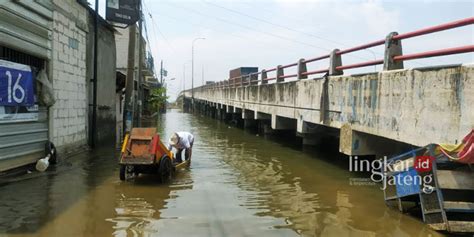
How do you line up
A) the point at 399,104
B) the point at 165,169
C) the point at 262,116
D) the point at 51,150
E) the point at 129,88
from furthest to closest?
the point at 262,116 → the point at 129,88 → the point at 51,150 → the point at 165,169 → the point at 399,104

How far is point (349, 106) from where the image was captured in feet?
36.1

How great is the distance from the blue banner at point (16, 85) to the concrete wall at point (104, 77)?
186 inches

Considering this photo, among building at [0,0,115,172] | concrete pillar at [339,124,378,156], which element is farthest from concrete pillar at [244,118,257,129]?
concrete pillar at [339,124,378,156]

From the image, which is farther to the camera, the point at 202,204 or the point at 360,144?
the point at 360,144

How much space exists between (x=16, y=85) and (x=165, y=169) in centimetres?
377

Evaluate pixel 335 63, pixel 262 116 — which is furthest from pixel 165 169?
pixel 262 116

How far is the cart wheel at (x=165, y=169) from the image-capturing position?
31.8 feet

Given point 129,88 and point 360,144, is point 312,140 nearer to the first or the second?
point 360,144

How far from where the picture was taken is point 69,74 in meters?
13.4

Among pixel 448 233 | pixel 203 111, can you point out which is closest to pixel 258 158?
pixel 448 233

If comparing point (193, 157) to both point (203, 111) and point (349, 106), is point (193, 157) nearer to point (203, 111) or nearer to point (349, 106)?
point (349, 106)

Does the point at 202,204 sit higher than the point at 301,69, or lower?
lower

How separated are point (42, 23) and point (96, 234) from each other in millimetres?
7171

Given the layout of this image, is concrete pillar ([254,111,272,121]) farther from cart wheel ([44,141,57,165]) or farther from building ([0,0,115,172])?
cart wheel ([44,141,57,165])
